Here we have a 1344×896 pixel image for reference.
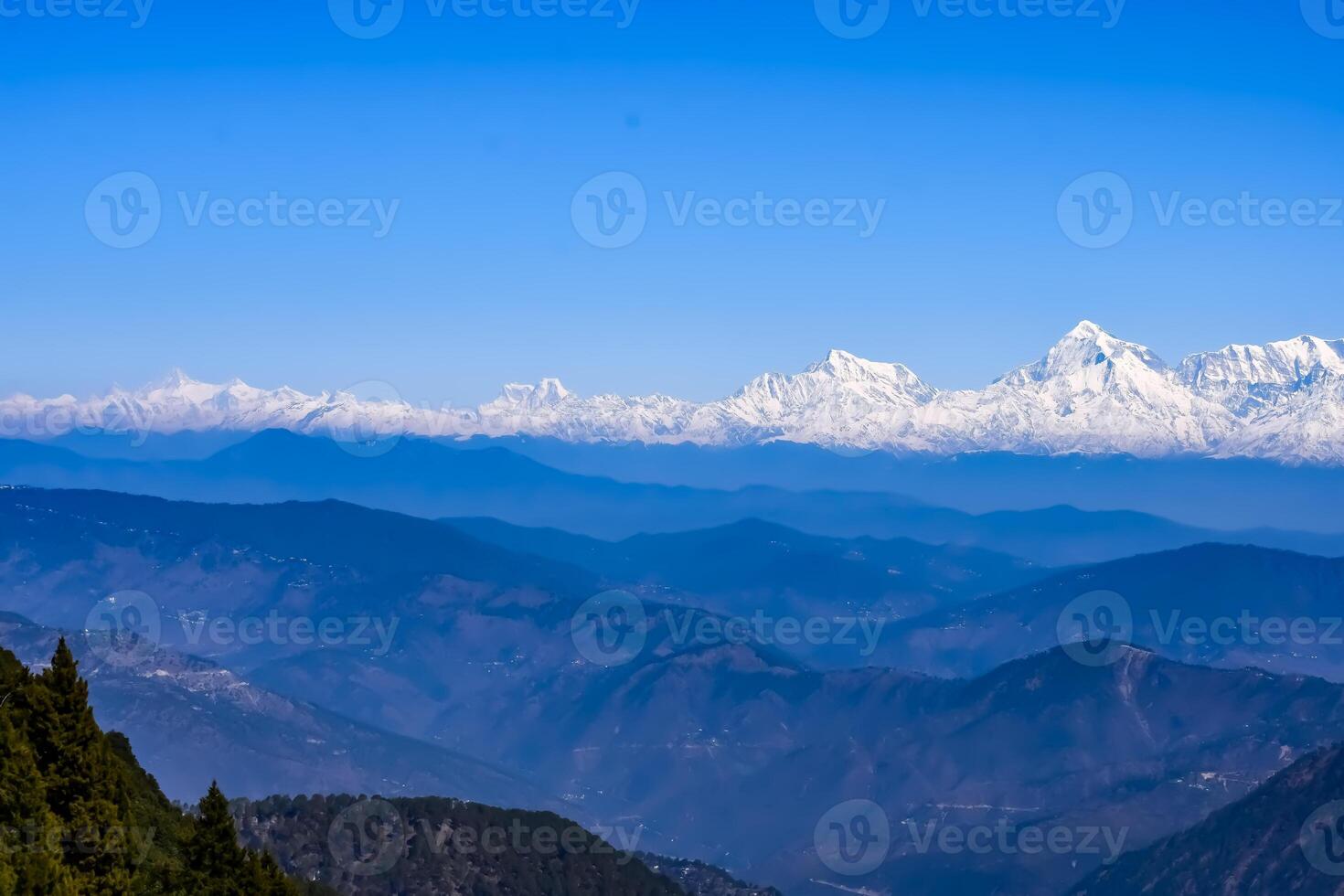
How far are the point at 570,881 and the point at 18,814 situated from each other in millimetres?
120990

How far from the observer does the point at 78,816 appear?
46.6 m

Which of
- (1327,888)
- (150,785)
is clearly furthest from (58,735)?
(1327,888)

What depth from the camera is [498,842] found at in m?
164

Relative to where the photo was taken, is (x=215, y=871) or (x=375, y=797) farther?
(x=375, y=797)

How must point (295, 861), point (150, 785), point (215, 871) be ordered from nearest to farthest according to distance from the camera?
point (215, 871), point (150, 785), point (295, 861)

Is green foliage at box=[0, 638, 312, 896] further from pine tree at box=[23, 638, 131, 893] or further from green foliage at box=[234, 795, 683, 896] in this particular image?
green foliage at box=[234, 795, 683, 896]

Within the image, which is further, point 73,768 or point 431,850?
point 431,850

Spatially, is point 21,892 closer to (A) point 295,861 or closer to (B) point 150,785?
(B) point 150,785
